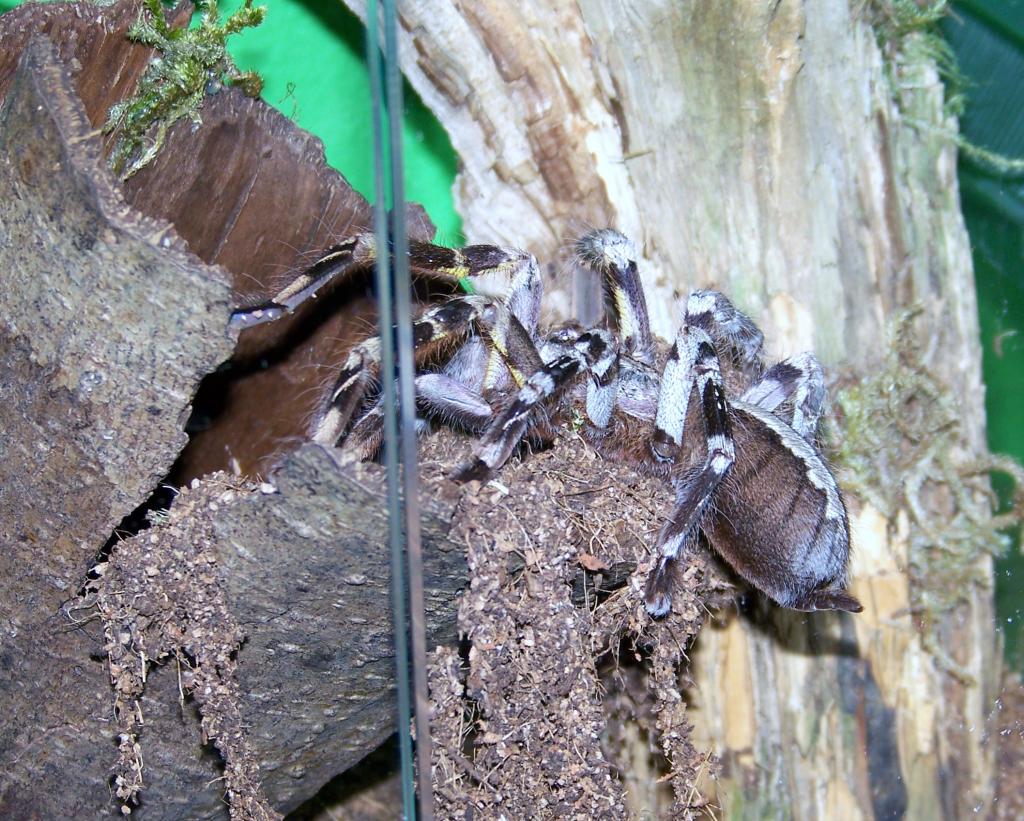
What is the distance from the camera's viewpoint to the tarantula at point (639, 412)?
1.98 meters

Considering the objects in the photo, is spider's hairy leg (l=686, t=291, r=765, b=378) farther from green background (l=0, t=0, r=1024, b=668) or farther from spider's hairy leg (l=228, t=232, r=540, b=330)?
green background (l=0, t=0, r=1024, b=668)

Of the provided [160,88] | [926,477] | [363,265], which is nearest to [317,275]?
[363,265]

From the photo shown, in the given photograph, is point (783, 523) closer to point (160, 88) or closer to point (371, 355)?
point (371, 355)

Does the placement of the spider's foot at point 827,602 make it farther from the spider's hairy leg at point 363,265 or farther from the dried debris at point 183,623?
the dried debris at point 183,623

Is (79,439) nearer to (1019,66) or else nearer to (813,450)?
(813,450)

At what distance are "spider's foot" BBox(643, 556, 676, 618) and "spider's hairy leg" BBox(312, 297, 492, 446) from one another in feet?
2.12

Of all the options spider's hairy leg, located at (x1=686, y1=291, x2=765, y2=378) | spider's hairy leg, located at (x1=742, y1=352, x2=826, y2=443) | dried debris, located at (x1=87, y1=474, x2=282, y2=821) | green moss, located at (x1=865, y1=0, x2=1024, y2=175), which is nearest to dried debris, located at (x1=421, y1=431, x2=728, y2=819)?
dried debris, located at (x1=87, y1=474, x2=282, y2=821)

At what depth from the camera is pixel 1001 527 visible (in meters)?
2.96

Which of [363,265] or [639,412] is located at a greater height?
[363,265]

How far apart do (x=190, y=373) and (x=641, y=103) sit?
62.3 inches

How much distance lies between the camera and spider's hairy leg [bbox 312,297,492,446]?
6.21 ft

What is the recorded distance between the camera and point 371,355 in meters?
1.98

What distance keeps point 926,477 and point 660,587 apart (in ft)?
4.49

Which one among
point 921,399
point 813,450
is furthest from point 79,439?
point 921,399
